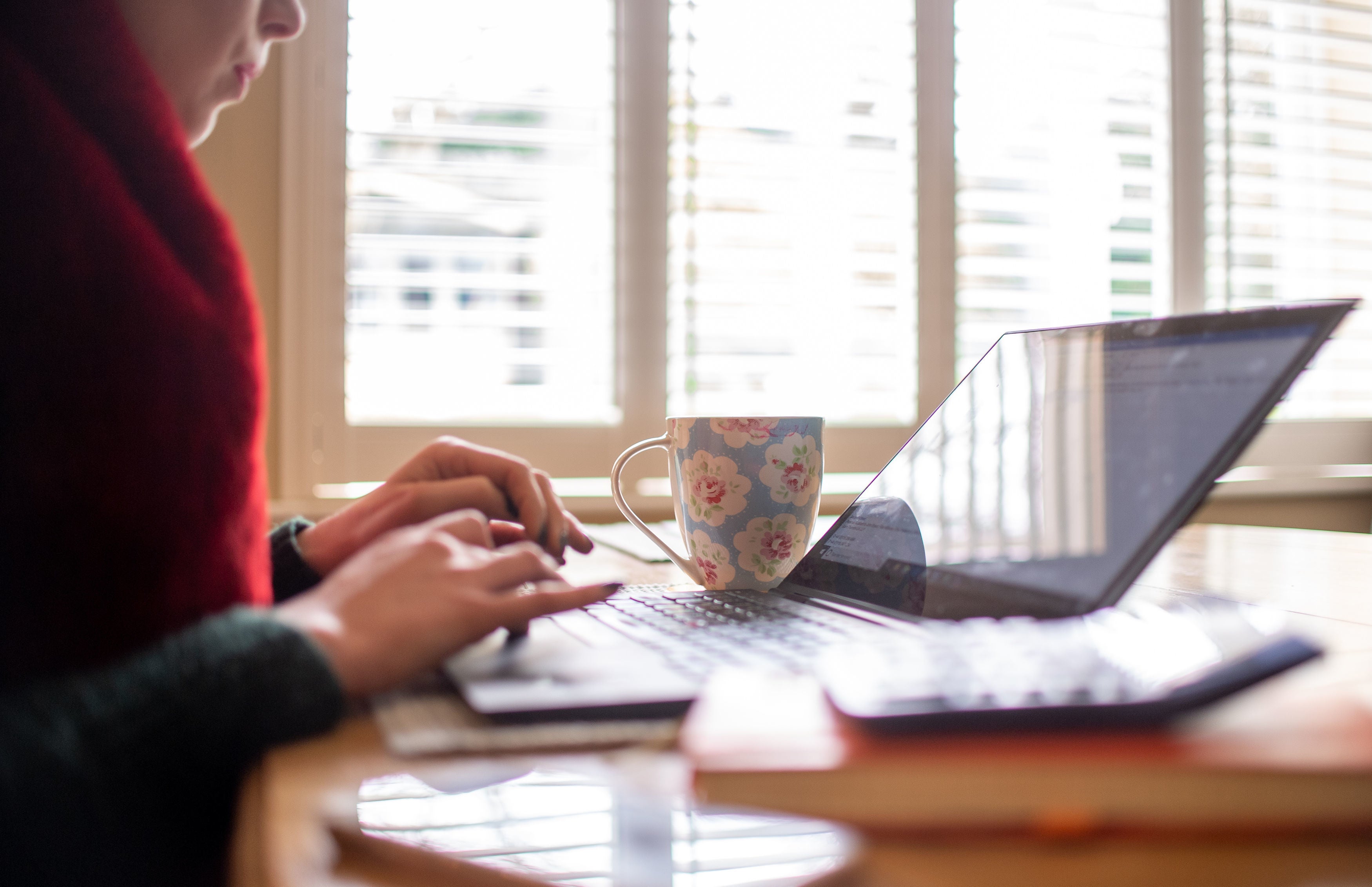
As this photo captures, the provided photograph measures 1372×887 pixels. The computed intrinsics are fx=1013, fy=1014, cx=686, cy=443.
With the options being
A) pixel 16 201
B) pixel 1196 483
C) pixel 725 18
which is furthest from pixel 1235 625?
pixel 725 18

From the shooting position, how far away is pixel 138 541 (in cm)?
39

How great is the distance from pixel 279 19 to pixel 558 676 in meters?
0.45

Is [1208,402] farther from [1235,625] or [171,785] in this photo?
[171,785]

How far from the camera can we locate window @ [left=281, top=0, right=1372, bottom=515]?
5.30 ft

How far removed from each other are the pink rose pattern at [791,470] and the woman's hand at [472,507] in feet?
0.40

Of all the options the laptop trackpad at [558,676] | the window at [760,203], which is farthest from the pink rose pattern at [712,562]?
the window at [760,203]

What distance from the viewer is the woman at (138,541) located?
12.7 inches

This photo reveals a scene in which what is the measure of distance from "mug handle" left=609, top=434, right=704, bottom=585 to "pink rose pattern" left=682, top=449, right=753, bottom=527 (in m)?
0.04

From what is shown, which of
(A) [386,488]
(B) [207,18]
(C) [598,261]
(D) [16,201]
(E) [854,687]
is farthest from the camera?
(C) [598,261]

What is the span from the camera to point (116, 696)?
33cm

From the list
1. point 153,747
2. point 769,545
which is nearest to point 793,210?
point 769,545

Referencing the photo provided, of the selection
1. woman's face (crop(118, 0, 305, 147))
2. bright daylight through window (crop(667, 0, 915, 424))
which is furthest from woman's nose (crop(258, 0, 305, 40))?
bright daylight through window (crop(667, 0, 915, 424))

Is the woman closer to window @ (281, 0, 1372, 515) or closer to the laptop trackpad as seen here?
the laptop trackpad

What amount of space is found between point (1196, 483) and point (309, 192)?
1.46m
